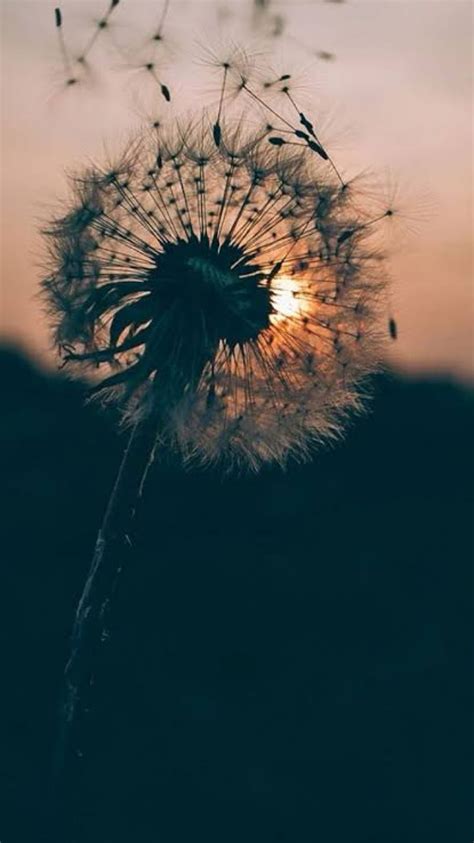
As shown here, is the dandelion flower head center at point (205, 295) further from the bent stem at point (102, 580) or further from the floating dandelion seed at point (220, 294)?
the bent stem at point (102, 580)

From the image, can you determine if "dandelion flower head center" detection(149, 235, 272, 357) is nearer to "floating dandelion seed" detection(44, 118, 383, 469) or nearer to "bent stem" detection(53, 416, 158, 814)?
"floating dandelion seed" detection(44, 118, 383, 469)

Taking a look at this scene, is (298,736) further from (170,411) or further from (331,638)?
(170,411)

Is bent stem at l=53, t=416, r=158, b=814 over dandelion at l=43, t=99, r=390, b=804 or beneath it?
beneath

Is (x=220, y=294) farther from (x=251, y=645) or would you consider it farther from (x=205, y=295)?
(x=251, y=645)

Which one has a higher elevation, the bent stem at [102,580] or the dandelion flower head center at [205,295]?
the dandelion flower head center at [205,295]

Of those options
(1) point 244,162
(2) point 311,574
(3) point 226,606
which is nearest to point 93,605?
(1) point 244,162

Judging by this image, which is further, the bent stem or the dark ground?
the dark ground
